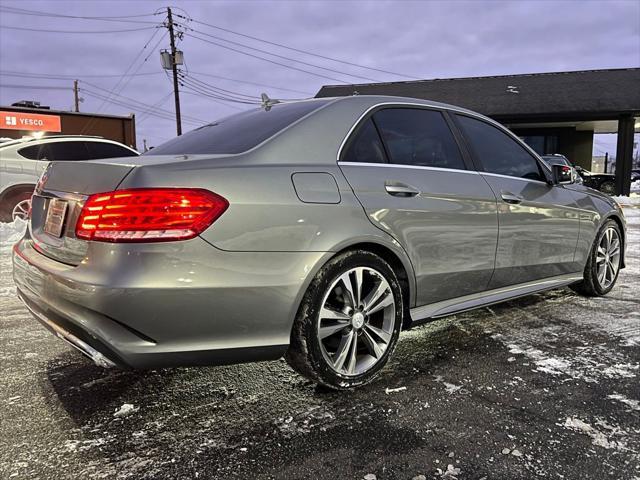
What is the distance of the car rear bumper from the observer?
2.05m

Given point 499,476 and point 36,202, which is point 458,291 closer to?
point 499,476

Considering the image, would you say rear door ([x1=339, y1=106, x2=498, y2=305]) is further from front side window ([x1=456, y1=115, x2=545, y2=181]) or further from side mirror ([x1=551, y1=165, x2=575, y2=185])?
side mirror ([x1=551, y1=165, x2=575, y2=185])

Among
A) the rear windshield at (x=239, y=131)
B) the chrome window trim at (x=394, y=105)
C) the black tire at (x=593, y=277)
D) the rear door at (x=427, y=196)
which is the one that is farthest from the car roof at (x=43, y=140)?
the black tire at (x=593, y=277)

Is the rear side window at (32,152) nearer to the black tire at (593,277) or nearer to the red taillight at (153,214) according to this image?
the red taillight at (153,214)

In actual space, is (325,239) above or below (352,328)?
above

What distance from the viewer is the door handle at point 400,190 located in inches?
109

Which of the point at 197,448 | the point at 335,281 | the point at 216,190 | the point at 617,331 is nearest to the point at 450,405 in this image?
the point at 335,281

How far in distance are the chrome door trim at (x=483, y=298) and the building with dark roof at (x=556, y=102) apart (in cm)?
1853

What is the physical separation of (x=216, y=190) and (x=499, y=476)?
1.57 metres

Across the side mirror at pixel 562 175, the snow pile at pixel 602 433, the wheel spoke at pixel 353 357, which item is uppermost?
the side mirror at pixel 562 175

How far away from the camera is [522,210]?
3574 mm

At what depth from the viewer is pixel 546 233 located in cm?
378

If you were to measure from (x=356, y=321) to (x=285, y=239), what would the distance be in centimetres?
64

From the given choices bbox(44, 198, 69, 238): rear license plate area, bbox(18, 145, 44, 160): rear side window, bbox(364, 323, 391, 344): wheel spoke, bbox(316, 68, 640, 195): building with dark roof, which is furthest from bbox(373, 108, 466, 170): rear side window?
bbox(316, 68, 640, 195): building with dark roof
